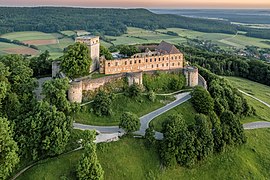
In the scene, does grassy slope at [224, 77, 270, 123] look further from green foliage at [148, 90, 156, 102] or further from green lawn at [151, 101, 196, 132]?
green foliage at [148, 90, 156, 102]

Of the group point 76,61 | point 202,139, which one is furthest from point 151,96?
point 76,61

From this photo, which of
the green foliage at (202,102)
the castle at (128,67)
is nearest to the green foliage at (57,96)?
the castle at (128,67)

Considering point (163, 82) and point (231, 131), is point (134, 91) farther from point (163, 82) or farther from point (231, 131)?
point (231, 131)

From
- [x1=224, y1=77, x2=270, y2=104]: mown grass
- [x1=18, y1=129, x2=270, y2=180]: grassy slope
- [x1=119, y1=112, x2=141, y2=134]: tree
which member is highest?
[x1=119, y1=112, x2=141, y2=134]: tree

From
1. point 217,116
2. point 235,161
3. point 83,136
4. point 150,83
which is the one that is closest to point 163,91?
point 150,83

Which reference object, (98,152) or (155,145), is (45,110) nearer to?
(98,152)

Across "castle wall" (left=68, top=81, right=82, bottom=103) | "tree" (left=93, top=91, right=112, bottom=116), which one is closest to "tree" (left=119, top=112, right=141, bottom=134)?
"tree" (left=93, top=91, right=112, bottom=116)

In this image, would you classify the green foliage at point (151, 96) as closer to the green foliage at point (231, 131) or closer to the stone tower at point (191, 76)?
the stone tower at point (191, 76)
